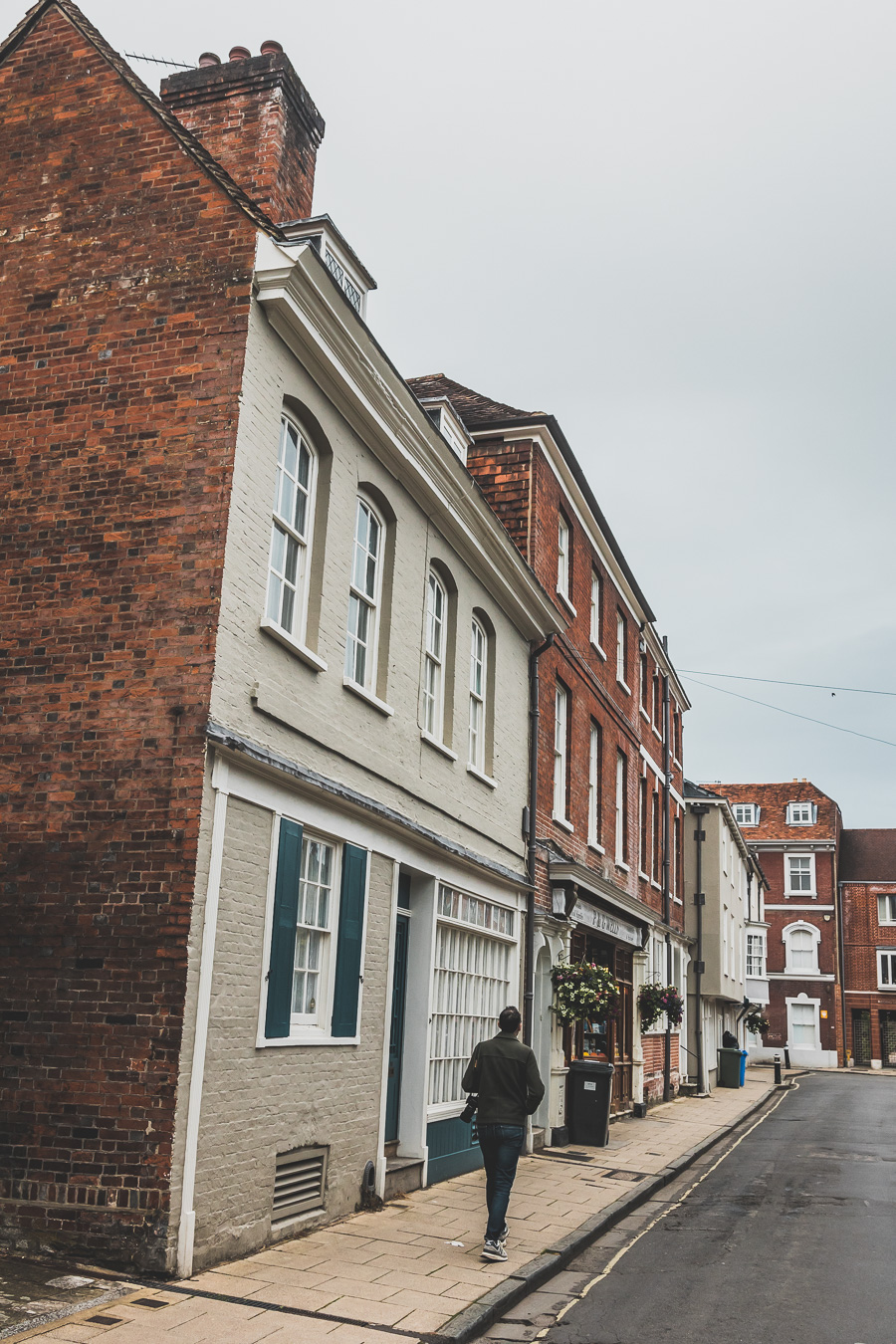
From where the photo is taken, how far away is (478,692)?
46.4ft

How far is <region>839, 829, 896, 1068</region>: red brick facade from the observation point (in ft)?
180

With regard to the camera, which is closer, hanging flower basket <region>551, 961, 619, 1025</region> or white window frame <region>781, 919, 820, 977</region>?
hanging flower basket <region>551, 961, 619, 1025</region>

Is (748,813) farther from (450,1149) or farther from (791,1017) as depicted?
(450,1149)

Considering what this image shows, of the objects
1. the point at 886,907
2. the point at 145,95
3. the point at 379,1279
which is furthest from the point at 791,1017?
the point at 145,95

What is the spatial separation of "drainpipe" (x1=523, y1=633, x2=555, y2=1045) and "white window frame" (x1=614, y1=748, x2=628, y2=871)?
19.5 ft

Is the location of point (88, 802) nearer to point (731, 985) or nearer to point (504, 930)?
point (504, 930)

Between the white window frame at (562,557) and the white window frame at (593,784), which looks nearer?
the white window frame at (562,557)

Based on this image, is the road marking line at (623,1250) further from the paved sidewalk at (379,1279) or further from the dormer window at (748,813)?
the dormer window at (748,813)

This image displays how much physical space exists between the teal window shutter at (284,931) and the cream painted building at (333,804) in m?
0.03

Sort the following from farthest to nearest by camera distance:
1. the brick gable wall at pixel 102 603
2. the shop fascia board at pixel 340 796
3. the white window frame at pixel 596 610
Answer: the white window frame at pixel 596 610 < the shop fascia board at pixel 340 796 < the brick gable wall at pixel 102 603

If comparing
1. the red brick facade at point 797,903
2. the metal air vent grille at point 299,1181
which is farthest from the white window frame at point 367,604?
the red brick facade at point 797,903

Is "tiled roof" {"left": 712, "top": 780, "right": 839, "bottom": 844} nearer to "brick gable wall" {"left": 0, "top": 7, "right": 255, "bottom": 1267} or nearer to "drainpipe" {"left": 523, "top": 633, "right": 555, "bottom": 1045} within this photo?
"drainpipe" {"left": 523, "top": 633, "right": 555, "bottom": 1045}

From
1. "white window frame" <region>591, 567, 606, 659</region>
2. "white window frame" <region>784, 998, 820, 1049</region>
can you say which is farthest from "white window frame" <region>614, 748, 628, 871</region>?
"white window frame" <region>784, 998, 820, 1049</region>

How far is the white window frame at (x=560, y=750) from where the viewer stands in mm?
17391
